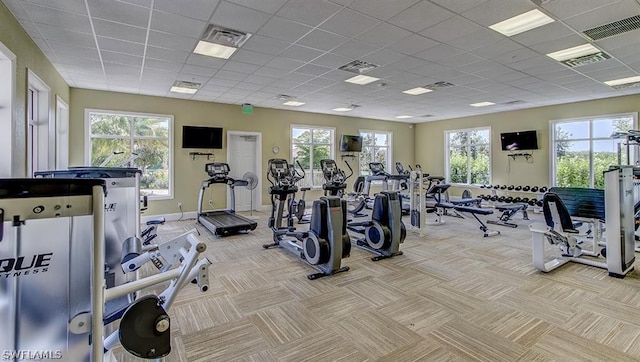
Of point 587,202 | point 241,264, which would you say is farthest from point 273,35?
point 587,202

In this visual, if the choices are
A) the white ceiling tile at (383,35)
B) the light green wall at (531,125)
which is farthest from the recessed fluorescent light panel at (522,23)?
the light green wall at (531,125)

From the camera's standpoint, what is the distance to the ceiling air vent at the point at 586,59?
4754 millimetres

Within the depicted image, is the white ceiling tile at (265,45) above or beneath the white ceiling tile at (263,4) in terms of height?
above

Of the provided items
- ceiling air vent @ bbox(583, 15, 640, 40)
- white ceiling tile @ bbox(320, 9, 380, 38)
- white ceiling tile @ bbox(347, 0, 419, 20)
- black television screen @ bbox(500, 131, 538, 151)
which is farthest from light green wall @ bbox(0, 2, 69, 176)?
black television screen @ bbox(500, 131, 538, 151)

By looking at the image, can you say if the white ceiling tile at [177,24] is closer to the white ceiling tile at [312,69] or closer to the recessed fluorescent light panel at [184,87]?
the white ceiling tile at [312,69]

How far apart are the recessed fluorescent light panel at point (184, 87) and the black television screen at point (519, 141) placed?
8869 millimetres

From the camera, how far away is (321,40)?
163 inches

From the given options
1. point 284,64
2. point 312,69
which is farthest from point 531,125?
point 284,64

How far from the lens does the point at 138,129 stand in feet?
24.4

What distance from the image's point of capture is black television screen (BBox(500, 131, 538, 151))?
9.02 m

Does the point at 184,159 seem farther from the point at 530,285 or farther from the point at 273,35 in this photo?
the point at 530,285

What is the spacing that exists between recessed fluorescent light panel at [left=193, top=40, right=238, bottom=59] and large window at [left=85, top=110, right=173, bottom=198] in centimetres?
340

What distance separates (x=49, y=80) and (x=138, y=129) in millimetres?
2490

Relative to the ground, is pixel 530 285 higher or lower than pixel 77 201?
lower
